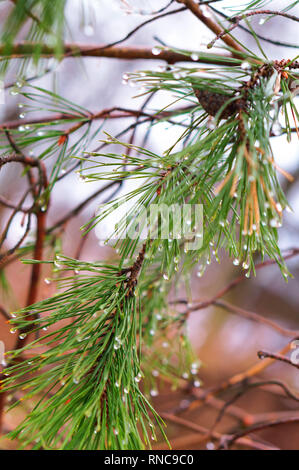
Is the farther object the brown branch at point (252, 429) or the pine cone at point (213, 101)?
the brown branch at point (252, 429)

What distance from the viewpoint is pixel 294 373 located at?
4.38ft

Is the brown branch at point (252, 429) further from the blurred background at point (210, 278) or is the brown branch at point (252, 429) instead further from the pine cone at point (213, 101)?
the blurred background at point (210, 278)

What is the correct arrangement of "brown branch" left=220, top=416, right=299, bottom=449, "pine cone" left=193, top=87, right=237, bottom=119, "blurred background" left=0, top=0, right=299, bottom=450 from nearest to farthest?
1. "pine cone" left=193, top=87, right=237, bottom=119
2. "brown branch" left=220, top=416, right=299, bottom=449
3. "blurred background" left=0, top=0, right=299, bottom=450

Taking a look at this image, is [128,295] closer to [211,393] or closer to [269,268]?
[211,393]

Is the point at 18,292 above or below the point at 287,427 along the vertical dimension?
above

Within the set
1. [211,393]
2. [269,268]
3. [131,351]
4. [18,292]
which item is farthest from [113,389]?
[18,292]

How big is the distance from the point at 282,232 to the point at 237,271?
243 mm

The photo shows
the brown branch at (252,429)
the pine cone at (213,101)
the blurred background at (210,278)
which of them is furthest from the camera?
the blurred background at (210,278)
